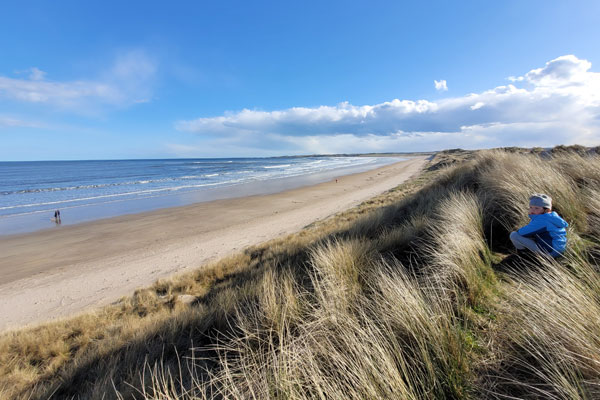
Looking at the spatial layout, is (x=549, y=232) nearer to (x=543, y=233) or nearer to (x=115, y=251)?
(x=543, y=233)

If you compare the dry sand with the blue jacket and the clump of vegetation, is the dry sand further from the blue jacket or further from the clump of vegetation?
the blue jacket

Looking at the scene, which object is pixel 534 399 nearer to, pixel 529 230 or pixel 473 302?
pixel 473 302

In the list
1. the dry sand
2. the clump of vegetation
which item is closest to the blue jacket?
the clump of vegetation

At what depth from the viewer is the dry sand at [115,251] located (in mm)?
7523

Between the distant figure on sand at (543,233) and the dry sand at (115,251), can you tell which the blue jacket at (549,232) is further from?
the dry sand at (115,251)

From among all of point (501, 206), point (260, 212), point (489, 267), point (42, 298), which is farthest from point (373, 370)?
point (260, 212)

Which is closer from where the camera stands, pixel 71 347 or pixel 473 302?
pixel 473 302

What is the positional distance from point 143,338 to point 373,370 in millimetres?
3786

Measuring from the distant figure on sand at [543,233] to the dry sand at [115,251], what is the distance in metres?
9.11

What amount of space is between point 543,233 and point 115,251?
578 inches

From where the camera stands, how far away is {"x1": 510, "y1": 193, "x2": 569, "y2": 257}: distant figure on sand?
3328 millimetres

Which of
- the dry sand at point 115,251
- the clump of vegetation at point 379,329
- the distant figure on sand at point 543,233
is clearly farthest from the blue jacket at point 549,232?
the dry sand at point 115,251

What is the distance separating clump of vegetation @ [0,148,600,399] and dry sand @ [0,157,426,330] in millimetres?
Answer: 2189

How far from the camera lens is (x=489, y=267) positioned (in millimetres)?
3670
